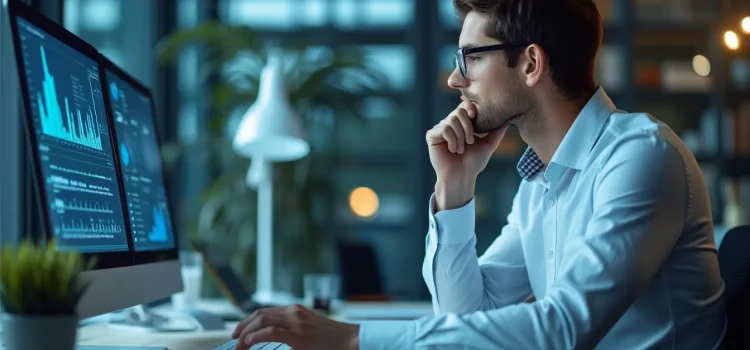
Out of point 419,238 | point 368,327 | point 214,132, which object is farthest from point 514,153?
point 368,327

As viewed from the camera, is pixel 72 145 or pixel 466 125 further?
pixel 466 125

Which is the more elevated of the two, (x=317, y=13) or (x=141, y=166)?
(x=317, y=13)

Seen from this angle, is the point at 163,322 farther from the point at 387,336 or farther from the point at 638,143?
the point at 638,143

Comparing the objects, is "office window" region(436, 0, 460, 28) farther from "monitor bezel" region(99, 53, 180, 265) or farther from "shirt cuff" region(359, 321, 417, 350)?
"shirt cuff" region(359, 321, 417, 350)

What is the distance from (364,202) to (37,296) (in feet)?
14.8

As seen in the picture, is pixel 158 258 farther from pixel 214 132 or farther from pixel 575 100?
pixel 214 132

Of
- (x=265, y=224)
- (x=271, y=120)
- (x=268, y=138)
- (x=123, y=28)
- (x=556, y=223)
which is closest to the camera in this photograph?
(x=556, y=223)

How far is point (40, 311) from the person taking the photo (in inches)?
39.8

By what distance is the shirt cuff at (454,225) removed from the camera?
1.74 meters

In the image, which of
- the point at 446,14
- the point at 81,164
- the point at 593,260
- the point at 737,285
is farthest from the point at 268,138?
the point at 446,14

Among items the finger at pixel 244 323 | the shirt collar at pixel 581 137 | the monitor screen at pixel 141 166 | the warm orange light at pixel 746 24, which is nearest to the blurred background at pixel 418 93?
the warm orange light at pixel 746 24

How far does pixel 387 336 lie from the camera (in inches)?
46.8

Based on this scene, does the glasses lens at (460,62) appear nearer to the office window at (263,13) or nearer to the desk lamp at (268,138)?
the desk lamp at (268,138)

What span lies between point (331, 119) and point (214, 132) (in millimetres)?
813
